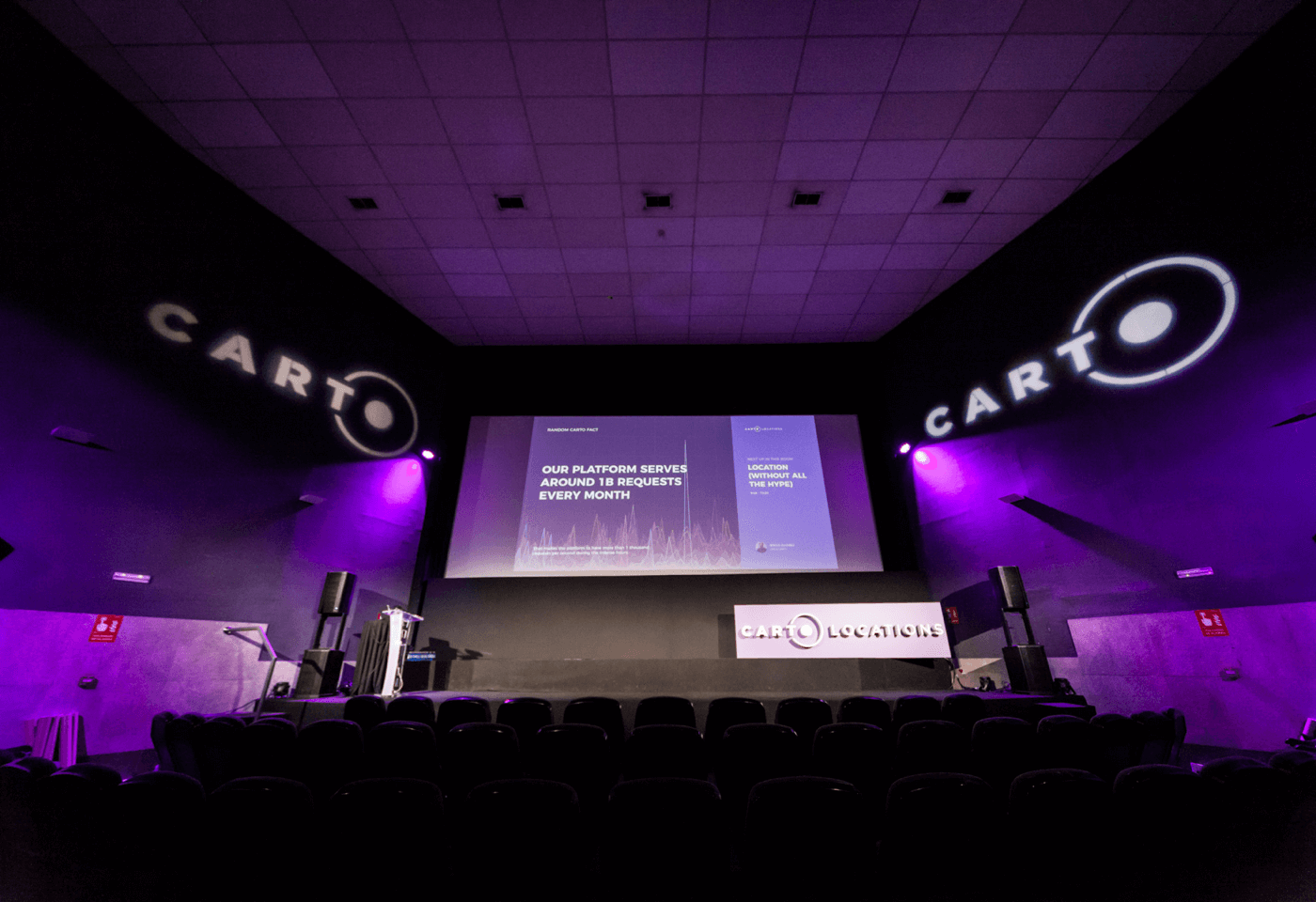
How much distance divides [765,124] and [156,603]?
7.29m

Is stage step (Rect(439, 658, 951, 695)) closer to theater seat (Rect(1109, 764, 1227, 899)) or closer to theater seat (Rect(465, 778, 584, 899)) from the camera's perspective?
theater seat (Rect(1109, 764, 1227, 899))

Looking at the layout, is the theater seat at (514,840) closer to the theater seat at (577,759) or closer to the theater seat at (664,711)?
the theater seat at (577,759)

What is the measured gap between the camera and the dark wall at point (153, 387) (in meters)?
3.99

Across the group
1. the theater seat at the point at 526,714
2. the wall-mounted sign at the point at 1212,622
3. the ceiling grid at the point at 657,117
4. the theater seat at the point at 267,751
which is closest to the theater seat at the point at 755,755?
the theater seat at the point at 526,714

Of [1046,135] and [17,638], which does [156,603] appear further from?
[1046,135]

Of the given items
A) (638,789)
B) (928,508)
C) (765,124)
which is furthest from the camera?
(928,508)

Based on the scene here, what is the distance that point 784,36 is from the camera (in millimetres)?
4512

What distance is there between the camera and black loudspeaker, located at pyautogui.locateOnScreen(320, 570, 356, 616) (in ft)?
18.0

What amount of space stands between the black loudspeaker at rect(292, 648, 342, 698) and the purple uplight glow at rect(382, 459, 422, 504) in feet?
7.53

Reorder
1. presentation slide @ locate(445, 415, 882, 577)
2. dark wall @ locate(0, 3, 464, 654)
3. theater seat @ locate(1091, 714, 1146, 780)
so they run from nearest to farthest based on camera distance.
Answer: theater seat @ locate(1091, 714, 1146, 780) → dark wall @ locate(0, 3, 464, 654) → presentation slide @ locate(445, 415, 882, 577)

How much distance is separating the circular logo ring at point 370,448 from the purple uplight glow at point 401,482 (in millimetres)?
209

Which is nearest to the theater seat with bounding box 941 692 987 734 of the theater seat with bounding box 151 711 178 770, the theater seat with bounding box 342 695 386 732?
the theater seat with bounding box 342 695 386 732

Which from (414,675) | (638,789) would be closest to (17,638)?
(414,675)

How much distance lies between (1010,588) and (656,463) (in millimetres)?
4589
